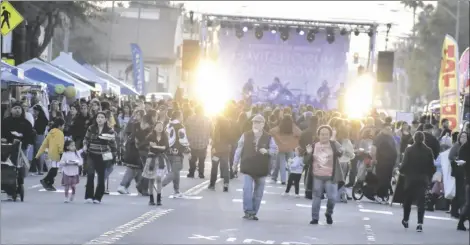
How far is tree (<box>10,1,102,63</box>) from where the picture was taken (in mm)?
40375

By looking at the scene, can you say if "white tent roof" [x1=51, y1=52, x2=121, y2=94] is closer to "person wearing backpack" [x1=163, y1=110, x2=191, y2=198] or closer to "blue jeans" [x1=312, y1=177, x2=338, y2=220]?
"person wearing backpack" [x1=163, y1=110, x2=191, y2=198]

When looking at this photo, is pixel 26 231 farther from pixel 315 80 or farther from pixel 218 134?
pixel 315 80

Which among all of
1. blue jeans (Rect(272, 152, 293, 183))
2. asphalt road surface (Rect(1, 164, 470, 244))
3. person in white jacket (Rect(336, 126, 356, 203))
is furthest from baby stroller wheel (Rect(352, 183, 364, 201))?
blue jeans (Rect(272, 152, 293, 183))

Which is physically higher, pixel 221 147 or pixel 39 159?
pixel 221 147

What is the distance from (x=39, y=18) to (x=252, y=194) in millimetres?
23829

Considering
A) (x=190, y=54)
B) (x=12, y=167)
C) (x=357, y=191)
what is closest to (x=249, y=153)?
(x=12, y=167)

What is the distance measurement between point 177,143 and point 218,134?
3.44m

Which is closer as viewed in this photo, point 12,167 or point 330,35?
point 12,167

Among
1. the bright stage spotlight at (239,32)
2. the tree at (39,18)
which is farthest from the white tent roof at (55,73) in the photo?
the bright stage spotlight at (239,32)

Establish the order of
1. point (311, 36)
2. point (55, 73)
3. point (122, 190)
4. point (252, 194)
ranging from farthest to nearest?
point (311, 36) < point (55, 73) < point (122, 190) < point (252, 194)

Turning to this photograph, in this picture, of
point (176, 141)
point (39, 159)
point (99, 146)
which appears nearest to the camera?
point (99, 146)

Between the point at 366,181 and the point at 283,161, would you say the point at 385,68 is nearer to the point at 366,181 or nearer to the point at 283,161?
the point at 283,161

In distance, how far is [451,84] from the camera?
3369 centimetres

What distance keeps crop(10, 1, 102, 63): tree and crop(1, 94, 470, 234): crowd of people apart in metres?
9.22
